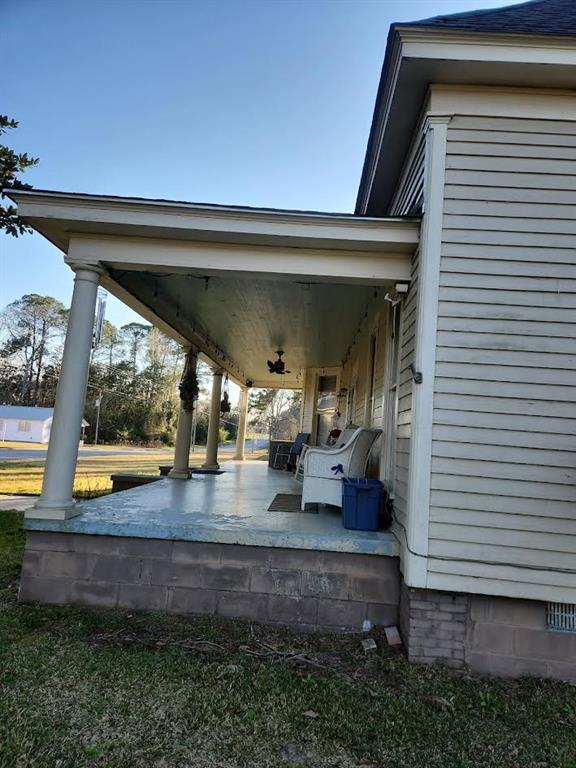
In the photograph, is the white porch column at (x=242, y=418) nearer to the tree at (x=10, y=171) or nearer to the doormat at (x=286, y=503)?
the doormat at (x=286, y=503)

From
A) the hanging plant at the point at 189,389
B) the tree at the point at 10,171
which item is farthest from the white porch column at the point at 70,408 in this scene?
the hanging plant at the point at 189,389

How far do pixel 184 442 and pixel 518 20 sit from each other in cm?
639

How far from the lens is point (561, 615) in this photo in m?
2.66

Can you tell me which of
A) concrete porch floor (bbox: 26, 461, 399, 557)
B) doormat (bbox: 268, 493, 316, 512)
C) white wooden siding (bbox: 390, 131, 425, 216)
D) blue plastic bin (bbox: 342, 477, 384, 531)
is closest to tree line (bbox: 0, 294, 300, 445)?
doormat (bbox: 268, 493, 316, 512)

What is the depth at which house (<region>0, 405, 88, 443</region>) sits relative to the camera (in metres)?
36.5

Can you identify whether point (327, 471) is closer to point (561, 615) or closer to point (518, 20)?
point (561, 615)

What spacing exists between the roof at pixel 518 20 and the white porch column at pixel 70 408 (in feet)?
9.68

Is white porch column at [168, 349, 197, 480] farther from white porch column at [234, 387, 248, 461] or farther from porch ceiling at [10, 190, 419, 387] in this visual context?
white porch column at [234, 387, 248, 461]

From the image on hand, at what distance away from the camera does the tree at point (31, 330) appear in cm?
4081

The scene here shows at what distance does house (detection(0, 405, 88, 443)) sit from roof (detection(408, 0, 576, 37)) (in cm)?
3804

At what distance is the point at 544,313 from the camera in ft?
9.13

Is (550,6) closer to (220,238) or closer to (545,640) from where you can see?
(220,238)

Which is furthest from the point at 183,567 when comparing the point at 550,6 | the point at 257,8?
the point at 257,8

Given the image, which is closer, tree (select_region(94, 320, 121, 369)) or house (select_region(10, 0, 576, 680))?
house (select_region(10, 0, 576, 680))
